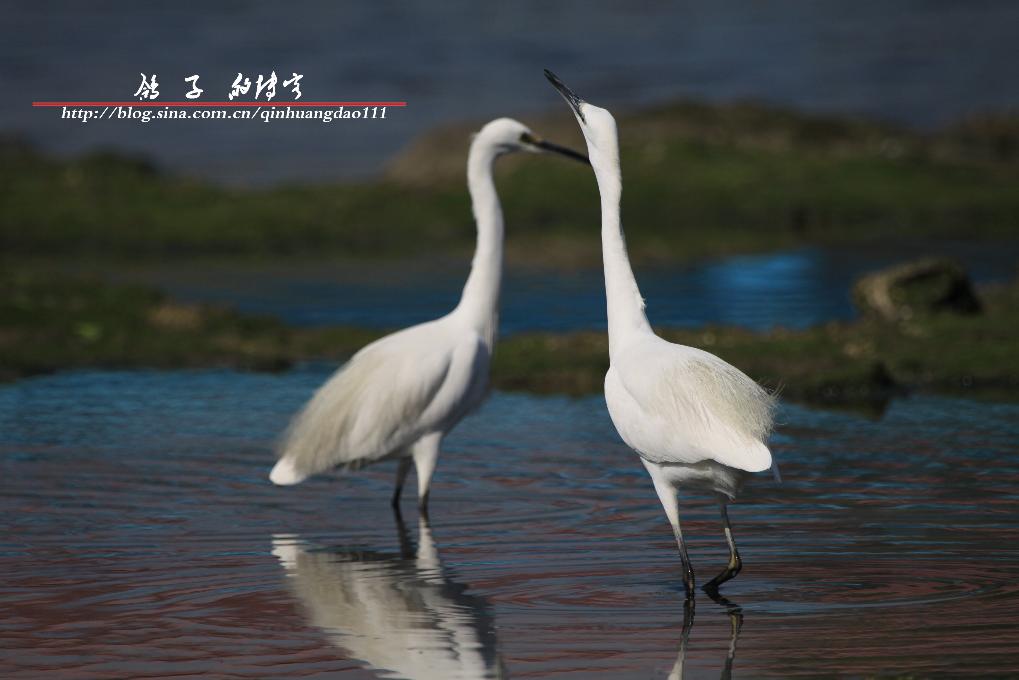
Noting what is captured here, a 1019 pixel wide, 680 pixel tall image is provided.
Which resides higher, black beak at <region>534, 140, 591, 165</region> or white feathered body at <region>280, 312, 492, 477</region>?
black beak at <region>534, 140, 591, 165</region>

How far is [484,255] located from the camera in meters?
11.0

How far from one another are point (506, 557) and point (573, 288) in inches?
672

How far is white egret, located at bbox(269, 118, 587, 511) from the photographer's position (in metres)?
10.3

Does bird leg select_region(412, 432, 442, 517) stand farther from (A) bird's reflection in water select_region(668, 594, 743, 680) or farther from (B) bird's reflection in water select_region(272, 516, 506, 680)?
(A) bird's reflection in water select_region(668, 594, 743, 680)

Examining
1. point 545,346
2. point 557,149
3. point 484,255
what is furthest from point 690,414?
point 545,346

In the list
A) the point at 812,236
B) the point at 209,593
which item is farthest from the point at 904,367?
the point at 812,236

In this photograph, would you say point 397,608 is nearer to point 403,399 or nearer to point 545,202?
point 403,399

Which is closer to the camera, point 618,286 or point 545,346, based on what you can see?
point 618,286

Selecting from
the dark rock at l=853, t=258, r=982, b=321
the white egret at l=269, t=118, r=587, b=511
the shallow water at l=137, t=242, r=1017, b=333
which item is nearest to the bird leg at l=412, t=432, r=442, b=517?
the white egret at l=269, t=118, r=587, b=511

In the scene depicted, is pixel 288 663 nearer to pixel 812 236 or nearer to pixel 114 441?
pixel 114 441

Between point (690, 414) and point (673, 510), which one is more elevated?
point (690, 414)

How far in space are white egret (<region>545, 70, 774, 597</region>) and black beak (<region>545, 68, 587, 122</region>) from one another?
0.34 meters

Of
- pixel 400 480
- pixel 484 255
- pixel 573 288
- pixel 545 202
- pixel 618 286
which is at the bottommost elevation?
pixel 400 480

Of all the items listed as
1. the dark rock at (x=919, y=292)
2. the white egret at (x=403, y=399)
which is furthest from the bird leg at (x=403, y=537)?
the dark rock at (x=919, y=292)
